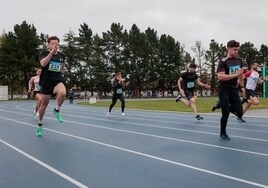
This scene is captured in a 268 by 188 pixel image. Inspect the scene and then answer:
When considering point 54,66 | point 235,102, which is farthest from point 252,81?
point 54,66

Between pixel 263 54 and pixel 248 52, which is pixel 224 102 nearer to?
pixel 248 52

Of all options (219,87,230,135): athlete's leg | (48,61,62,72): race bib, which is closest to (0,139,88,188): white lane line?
(48,61,62,72): race bib

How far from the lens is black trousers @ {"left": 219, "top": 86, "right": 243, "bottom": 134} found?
7844mm

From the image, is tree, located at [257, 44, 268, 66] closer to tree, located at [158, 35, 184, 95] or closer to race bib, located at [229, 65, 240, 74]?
tree, located at [158, 35, 184, 95]

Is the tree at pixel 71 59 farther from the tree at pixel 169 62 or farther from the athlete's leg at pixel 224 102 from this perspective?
the athlete's leg at pixel 224 102

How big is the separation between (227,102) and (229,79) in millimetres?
493

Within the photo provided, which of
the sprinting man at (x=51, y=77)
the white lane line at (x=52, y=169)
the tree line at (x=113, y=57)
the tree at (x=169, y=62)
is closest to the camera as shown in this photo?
the white lane line at (x=52, y=169)

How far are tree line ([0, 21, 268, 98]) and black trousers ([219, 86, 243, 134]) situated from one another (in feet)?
206

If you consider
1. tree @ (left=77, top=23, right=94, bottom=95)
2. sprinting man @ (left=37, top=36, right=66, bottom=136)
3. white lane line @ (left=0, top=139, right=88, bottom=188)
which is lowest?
white lane line @ (left=0, top=139, right=88, bottom=188)

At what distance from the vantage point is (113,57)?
77312 millimetres

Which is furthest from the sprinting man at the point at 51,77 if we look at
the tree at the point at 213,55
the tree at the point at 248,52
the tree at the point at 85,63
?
the tree at the point at 248,52

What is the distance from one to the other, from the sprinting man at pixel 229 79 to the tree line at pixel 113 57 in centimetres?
6284

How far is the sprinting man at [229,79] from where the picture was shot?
776cm

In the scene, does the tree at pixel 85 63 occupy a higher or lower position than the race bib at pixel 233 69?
higher
